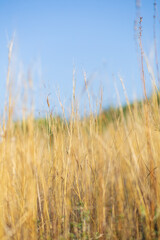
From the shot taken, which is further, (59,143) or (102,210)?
(59,143)

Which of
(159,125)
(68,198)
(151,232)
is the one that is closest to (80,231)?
(68,198)

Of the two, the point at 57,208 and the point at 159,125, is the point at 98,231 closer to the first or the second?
the point at 57,208

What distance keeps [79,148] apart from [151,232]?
65 centimetres

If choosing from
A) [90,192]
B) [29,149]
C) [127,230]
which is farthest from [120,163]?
[29,149]

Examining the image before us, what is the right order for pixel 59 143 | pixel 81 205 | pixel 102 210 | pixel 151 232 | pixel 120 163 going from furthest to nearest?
pixel 59 143
pixel 120 163
pixel 81 205
pixel 102 210
pixel 151 232

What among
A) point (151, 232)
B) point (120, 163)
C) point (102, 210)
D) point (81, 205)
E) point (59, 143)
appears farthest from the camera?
point (59, 143)

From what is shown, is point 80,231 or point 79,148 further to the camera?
point 79,148

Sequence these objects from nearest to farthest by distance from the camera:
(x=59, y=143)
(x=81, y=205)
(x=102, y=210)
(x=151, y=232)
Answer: (x=151, y=232) → (x=102, y=210) → (x=81, y=205) → (x=59, y=143)

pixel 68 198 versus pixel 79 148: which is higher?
pixel 79 148

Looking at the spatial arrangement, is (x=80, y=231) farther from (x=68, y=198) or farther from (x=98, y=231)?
(x=68, y=198)

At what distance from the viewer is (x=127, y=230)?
3.68 feet

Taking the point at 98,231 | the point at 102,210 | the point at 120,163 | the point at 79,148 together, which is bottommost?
the point at 98,231

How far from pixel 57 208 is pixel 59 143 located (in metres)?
0.48

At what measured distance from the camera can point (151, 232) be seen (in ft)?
3.47
